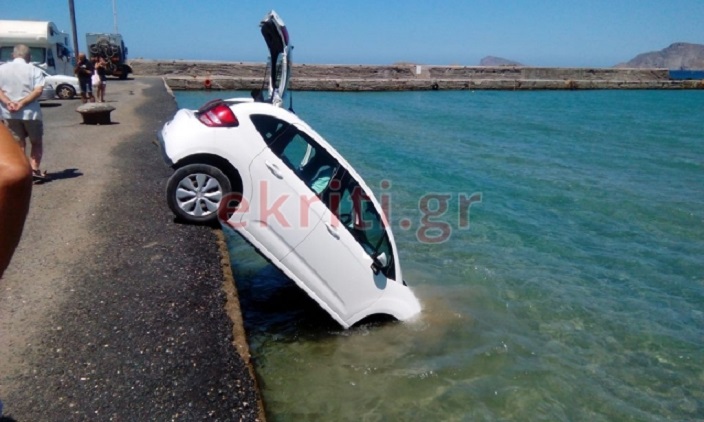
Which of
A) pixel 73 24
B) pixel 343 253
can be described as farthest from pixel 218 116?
pixel 73 24

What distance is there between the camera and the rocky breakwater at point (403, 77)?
4119 centimetres

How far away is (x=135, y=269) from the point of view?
17.9 ft

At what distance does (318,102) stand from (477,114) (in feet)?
33.3

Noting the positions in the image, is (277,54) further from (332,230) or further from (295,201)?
(332,230)

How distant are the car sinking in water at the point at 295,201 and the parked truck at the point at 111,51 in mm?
33672

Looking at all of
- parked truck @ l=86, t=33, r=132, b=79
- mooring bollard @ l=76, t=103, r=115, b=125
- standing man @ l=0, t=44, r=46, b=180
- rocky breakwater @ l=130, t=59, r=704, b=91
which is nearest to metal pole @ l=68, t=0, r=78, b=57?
parked truck @ l=86, t=33, r=132, b=79

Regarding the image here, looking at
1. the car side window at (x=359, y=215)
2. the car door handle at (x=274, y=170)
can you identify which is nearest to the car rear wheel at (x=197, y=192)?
the car door handle at (x=274, y=170)

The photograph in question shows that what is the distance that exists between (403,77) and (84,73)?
36.0 meters

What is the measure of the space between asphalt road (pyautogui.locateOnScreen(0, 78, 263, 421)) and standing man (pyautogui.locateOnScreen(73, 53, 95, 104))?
1145cm

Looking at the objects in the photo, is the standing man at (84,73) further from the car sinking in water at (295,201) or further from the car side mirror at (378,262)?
the car side mirror at (378,262)

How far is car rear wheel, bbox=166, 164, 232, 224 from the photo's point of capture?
237 inches

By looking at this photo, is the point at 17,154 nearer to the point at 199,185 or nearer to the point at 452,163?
the point at 199,185

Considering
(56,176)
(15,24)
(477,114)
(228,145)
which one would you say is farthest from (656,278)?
(15,24)

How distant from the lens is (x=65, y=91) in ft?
72.0
